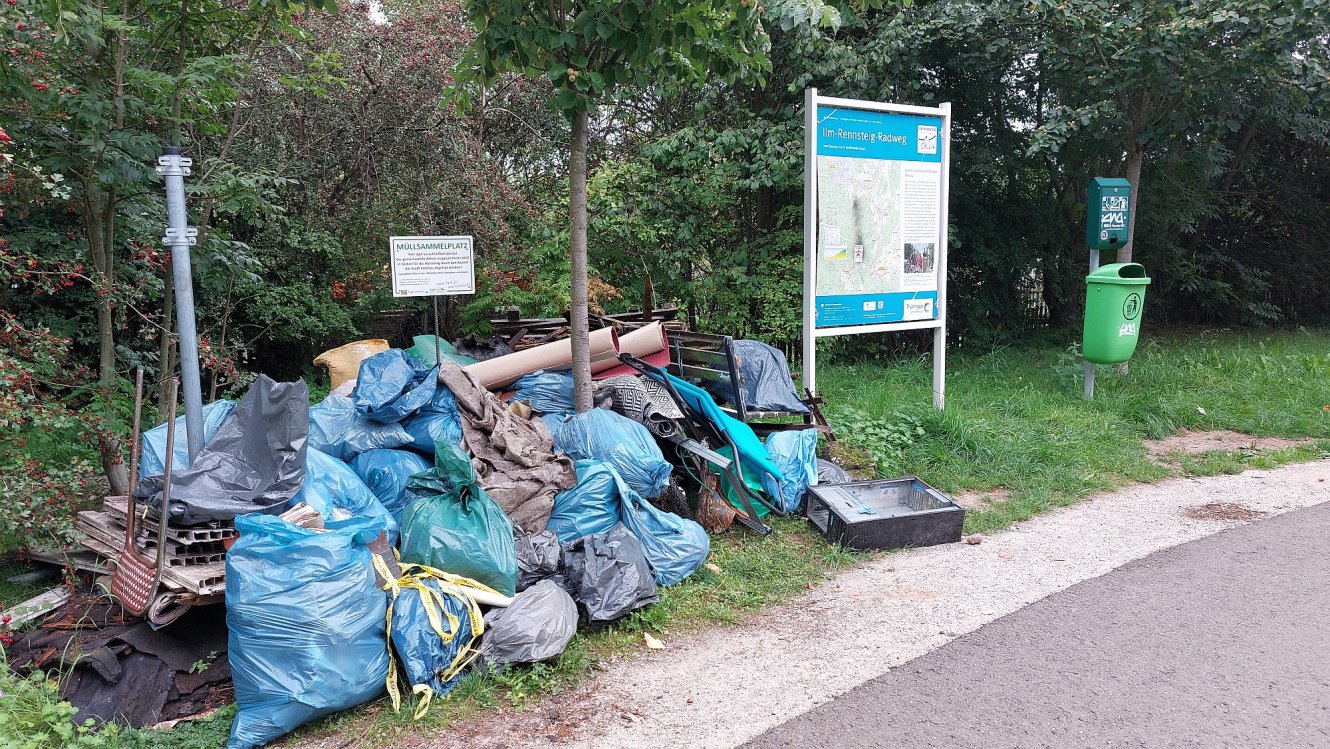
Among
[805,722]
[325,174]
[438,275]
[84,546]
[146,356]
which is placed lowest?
[805,722]

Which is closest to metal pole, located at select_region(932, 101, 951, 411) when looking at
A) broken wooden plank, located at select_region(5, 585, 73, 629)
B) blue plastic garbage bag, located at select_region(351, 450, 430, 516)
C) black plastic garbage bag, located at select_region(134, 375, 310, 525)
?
blue plastic garbage bag, located at select_region(351, 450, 430, 516)

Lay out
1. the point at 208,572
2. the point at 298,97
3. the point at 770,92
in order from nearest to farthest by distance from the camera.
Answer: the point at 208,572 → the point at 298,97 → the point at 770,92

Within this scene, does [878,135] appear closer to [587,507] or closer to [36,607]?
[587,507]

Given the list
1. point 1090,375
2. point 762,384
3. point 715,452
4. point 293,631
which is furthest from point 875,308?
point 293,631

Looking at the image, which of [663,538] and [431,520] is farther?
[663,538]

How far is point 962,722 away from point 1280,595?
216 centimetres

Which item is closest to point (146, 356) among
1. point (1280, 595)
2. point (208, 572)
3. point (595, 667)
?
point (208, 572)

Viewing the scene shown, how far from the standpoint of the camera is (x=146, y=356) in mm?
6168

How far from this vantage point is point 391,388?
4.77 meters

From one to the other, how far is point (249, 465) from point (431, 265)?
1919 mm

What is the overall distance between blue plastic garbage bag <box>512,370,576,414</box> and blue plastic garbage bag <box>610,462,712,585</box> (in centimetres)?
115

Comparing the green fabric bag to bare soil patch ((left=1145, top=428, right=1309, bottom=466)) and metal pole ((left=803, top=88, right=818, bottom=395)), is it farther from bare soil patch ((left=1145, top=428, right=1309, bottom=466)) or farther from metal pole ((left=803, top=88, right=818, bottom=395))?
bare soil patch ((left=1145, top=428, right=1309, bottom=466))

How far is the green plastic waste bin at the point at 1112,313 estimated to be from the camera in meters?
7.38

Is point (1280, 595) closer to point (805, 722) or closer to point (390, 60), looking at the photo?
point (805, 722)
